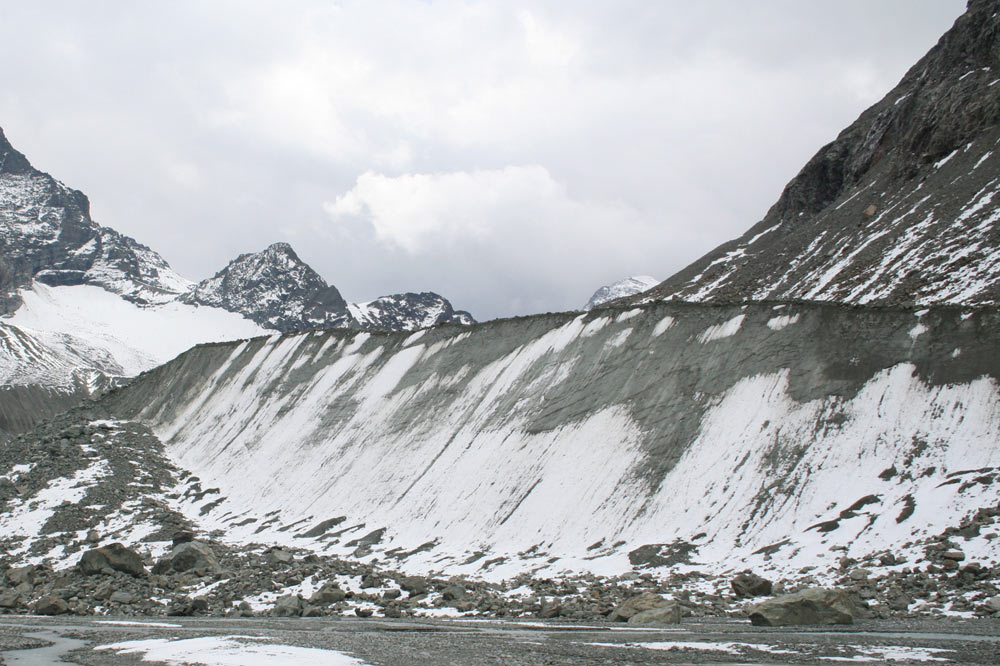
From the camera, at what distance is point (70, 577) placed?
1109 inches

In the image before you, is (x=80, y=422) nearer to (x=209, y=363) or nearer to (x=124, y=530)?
(x=209, y=363)

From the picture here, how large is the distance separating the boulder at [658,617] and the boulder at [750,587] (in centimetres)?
297

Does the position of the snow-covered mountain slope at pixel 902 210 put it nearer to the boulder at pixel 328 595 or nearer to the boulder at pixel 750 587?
the boulder at pixel 750 587

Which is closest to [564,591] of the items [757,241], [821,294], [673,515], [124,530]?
[673,515]

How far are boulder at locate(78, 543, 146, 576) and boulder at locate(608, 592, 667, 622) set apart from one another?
60.9ft

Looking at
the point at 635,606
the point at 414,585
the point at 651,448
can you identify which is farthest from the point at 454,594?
the point at 651,448

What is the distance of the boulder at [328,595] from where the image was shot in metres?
23.3

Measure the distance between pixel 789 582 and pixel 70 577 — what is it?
24650 mm

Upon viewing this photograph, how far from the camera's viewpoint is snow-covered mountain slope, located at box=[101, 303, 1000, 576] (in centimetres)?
2423

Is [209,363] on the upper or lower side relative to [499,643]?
upper

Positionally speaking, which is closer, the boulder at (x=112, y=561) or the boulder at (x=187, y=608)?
the boulder at (x=187, y=608)

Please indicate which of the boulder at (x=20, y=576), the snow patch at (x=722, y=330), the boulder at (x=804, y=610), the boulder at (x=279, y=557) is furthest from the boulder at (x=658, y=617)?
the boulder at (x=20, y=576)

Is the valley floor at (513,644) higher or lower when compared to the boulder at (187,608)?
higher

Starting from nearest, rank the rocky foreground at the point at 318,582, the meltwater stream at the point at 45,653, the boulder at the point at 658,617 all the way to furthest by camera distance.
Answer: the meltwater stream at the point at 45,653
the boulder at the point at 658,617
the rocky foreground at the point at 318,582
